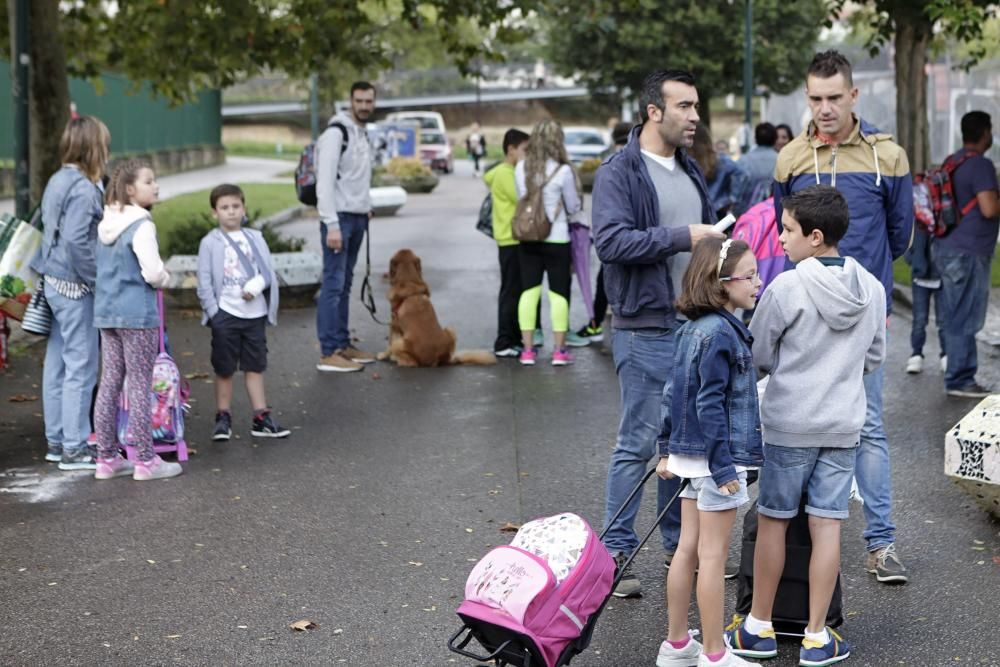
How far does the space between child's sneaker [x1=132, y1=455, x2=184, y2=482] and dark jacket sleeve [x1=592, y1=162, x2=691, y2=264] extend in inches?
122

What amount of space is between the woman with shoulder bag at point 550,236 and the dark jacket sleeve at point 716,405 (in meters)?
6.27

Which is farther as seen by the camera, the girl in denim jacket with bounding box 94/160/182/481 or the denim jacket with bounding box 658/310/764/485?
the girl in denim jacket with bounding box 94/160/182/481

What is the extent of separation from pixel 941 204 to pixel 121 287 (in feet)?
17.1

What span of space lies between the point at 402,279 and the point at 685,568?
20.3 feet

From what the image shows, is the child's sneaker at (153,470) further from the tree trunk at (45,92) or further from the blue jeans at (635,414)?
the tree trunk at (45,92)

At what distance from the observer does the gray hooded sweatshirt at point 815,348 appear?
4.86m

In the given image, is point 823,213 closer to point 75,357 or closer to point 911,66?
point 75,357

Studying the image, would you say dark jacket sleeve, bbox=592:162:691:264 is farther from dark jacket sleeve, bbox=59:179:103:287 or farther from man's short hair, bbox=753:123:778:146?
man's short hair, bbox=753:123:778:146

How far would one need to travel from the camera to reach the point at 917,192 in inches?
378

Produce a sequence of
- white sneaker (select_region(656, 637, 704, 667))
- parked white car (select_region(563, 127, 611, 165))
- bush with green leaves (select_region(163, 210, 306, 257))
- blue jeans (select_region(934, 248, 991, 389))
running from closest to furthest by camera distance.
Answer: white sneaker (select_region(656, 637, 704, 667)) → blue jeans (select_region(934, 248, 991, 389)) → bush with green leaves (select_region(163, 210, 306, 257)) → parked white car (select_region(563, 127, 611, 165))

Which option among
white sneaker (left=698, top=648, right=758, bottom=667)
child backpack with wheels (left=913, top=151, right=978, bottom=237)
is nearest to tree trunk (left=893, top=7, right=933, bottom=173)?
child backpack with wheels (left=913, top=151, right=978, bottom=237)

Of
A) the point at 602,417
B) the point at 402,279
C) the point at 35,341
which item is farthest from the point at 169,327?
the point at 602,417

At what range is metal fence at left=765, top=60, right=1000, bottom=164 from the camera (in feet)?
82.2

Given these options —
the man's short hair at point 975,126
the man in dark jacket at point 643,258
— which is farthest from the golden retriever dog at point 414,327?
the man in dark jacket at point 643,258
